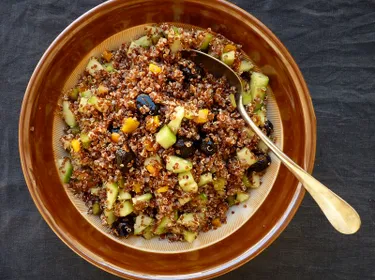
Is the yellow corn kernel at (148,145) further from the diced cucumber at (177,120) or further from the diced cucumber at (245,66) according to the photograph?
the diced cucumber at (245,66)

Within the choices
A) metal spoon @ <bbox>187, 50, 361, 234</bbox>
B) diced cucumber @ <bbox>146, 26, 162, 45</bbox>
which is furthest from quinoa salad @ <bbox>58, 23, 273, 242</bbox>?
metal spoon @ <bbox>187, 50, 361, 234</bbox>

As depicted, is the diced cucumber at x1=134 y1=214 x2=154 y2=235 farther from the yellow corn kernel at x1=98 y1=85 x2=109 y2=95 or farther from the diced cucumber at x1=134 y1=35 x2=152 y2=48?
the diced cucumber at x1=134 y1=35 x2=152 y2=48

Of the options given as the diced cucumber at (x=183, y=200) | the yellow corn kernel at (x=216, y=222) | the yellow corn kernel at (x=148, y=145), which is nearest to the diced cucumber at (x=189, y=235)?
the yellow corn kernel at (x=216, y=222)

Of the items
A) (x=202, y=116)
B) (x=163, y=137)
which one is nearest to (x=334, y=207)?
(x=202, y=116)

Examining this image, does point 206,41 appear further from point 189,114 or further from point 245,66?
point 189,114

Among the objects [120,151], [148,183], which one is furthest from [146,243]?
[120,151]

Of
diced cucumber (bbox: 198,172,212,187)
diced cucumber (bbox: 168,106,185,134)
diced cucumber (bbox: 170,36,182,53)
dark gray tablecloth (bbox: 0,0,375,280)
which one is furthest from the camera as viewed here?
dark gray tablecloth (bbox: 0,0,375,280)

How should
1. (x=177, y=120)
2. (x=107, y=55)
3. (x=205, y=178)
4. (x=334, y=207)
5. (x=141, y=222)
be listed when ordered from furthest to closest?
(x=107, y=55) < (x=141, y=222) < (x=205, y=178) < (x=177, y=120) < (x=334, y=207)
